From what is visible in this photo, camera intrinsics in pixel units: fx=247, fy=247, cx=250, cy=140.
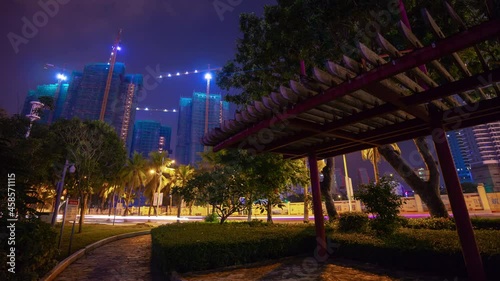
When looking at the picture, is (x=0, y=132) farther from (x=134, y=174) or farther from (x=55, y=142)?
(x=134, y=174)

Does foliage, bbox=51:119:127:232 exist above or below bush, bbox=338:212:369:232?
above

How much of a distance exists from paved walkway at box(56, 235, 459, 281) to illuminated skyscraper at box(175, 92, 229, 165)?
3459 inches

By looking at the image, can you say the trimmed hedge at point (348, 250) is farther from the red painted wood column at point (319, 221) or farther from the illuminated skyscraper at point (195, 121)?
the illuminated skyscraper at point (195, 121)

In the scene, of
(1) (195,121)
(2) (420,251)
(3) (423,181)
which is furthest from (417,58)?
(1) (195,121)

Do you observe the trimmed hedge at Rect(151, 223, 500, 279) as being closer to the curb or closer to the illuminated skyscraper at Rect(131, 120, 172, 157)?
the curb

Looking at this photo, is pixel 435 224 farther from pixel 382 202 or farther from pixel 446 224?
pixel 382 202

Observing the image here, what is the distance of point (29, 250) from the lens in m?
5.72

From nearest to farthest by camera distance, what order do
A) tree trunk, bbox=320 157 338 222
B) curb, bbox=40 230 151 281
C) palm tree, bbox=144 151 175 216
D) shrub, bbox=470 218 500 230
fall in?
1. curb, bbox=40 230 151 281
2. shrub, bbox=470 218 500 230
3. tree trunk, bbox=320 157 338 222
4. palm tree, bbox=144 151 175 216

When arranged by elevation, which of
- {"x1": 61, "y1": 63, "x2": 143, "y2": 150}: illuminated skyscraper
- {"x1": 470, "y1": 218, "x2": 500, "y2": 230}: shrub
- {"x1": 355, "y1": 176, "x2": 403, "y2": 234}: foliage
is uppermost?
{"x1": 61, "y1": 63, "x2": 143, "y2": 150}: illuminated skyscraper

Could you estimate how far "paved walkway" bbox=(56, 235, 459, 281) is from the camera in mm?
6441

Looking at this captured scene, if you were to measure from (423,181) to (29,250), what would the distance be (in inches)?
627

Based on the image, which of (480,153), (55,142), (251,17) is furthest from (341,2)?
(480,153)

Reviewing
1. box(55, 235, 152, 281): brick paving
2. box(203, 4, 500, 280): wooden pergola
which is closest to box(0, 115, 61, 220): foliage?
box(55, 235, 152, 281): brick paving

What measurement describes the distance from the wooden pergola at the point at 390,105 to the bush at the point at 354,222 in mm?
3088
